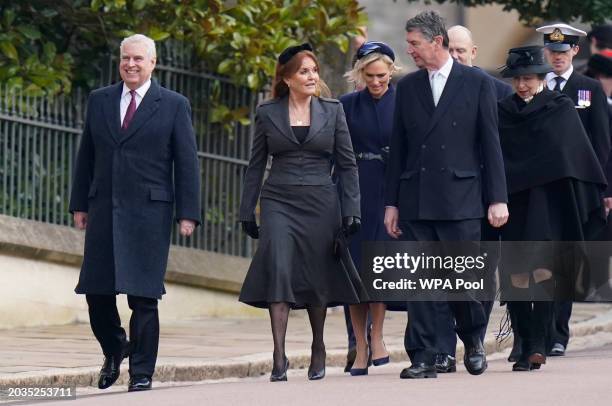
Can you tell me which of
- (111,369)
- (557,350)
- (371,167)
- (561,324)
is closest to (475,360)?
(371,167)

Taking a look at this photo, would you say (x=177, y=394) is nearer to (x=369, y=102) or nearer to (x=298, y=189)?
(x=298, y=189)

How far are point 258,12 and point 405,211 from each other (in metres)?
5.38

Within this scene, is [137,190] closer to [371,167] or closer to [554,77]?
[371,167]

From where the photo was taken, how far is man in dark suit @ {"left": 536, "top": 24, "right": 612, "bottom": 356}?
41.4 ft

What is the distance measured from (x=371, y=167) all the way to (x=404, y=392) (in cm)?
261

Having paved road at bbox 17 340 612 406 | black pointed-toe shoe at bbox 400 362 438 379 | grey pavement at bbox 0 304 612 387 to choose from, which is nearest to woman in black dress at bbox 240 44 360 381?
paved road at bbox 17 340 612 406

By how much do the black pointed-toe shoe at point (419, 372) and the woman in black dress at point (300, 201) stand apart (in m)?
0.61

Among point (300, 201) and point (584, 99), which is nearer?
point (300, 201)

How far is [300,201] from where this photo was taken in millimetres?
10992

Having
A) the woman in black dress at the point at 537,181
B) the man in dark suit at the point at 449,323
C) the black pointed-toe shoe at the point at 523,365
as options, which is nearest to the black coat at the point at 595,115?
the man in dark suit at the point at 449,323

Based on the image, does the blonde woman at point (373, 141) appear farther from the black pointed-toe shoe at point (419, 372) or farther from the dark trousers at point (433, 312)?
the black pointed-toe shoe at point (419, 372)

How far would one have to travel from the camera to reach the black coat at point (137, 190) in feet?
35.1

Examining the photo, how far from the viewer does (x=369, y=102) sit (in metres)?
12.1

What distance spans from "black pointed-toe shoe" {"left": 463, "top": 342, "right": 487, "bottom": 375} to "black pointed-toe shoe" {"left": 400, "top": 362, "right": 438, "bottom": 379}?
0.30m
